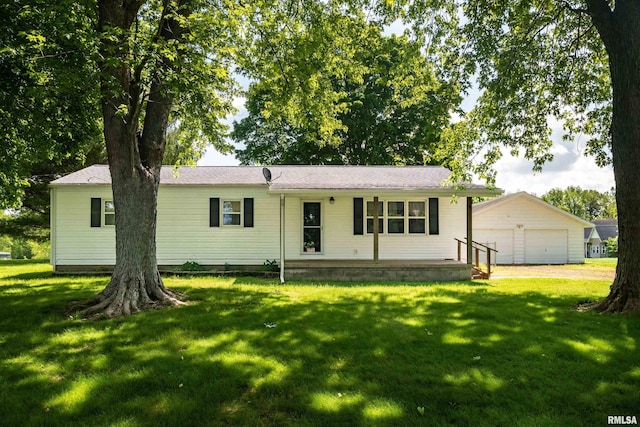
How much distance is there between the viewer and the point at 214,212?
13.1 m

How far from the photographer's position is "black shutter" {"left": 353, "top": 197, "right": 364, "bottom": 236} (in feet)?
42.8

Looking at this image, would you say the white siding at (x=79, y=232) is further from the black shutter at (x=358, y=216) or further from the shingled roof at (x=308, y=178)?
the black shutter at (x=358, y=216)

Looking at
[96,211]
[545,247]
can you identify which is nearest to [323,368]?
[96,211]

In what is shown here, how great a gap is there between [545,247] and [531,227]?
3.96 feet

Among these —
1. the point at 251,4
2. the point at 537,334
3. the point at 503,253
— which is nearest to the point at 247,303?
the point at 537,334

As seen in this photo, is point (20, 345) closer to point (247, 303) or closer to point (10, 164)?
point (247, 303)

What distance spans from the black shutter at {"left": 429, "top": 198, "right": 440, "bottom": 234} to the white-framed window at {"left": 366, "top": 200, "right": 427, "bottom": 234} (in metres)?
0.17

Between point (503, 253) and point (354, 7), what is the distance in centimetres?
1433

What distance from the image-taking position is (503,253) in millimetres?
18750

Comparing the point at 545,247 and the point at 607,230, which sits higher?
the point at 607,230

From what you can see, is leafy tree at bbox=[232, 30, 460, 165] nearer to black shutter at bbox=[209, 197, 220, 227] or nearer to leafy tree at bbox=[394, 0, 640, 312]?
black shutter at bbox=[209, 197, 220, 227]

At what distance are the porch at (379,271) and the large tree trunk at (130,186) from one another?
4.62m

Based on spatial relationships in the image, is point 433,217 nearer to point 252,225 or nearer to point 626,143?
point 252,225

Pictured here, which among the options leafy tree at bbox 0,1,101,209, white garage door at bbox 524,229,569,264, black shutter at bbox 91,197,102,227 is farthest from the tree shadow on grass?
white garage door at bbox 524,229,569,264
